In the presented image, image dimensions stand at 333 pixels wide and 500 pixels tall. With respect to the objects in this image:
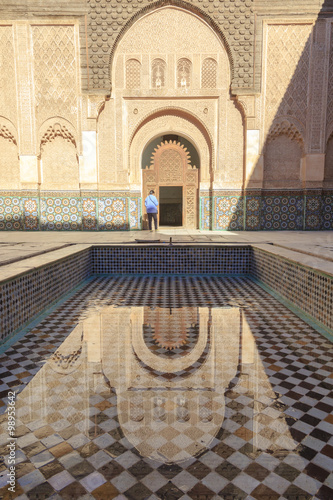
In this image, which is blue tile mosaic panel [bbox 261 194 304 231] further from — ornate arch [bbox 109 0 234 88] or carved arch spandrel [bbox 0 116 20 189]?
carved arch spandrel [bbox 0 116 20 189]

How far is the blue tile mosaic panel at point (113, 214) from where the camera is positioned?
22.7ft

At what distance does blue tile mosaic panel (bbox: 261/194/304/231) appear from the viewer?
6984 millimetres

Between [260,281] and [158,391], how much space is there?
8.03 feet

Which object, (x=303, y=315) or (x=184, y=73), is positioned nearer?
(x=303, y=315)

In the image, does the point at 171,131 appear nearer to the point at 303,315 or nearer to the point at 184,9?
the point at 184,9

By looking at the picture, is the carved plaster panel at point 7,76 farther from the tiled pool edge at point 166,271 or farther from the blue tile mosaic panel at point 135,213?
the tiled pool edge at point 166,271

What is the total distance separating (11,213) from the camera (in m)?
7.01

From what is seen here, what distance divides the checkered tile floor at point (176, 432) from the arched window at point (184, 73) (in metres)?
6.01

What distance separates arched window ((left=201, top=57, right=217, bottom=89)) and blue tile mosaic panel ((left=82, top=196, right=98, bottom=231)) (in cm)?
309

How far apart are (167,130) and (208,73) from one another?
1.29 meters

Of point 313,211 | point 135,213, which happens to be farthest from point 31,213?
point 313,211

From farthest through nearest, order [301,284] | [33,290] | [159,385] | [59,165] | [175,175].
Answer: [175,175]
[59,165]
[301,284]
[33,290]
[159,385]

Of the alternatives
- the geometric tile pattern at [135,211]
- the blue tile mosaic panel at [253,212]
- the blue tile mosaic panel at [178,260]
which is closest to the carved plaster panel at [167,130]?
the geometric tile pattern at [135,211]

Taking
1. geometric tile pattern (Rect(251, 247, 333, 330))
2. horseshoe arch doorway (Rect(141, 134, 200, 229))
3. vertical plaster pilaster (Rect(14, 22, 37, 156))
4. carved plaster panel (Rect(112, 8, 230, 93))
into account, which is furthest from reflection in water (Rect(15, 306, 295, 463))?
carved plaster panel (Rect(112, 8, 230, 93))
